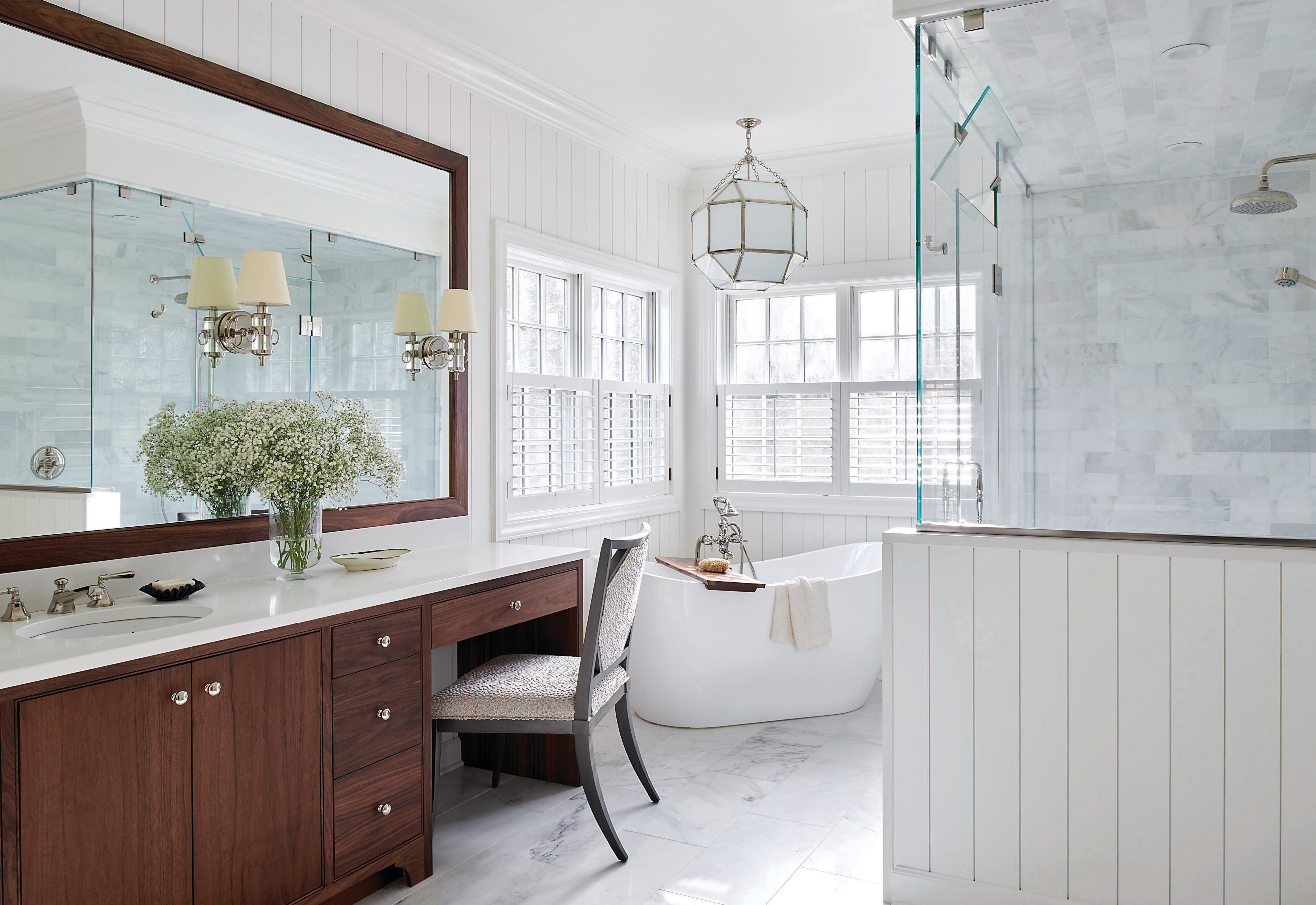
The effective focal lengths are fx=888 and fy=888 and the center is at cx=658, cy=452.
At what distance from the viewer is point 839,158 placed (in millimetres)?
4484

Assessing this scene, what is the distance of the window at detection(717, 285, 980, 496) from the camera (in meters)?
4.50

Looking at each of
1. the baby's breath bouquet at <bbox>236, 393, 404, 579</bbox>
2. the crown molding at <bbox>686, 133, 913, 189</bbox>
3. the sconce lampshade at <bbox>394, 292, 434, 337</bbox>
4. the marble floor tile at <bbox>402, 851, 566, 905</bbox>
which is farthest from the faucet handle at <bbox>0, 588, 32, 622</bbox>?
the crown molding at <bbox>686, 133, 913, 189</bbox>

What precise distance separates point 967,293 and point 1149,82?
2.20 ft

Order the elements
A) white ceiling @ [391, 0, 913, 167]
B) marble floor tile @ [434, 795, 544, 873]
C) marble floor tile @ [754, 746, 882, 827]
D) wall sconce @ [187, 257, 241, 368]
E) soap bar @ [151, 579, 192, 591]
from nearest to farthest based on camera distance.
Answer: soap bar @ [151, 579, 192, 591] < wall sconce @ [187, 257, 241, 368] < marble floor tile @ [434, 795, 544, 873] < marble floor tile @ [754, 746, 882, 827] < white ceiling @ [391, 0, 913, 167]

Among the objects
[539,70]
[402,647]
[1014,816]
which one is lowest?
[1014,816]

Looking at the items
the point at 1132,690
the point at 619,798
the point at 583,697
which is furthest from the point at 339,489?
the point at 1132,690

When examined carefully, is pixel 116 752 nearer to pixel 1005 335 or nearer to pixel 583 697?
pixel 583 697

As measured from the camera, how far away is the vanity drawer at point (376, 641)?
83.0 inches

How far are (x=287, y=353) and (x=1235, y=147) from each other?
2.60 m

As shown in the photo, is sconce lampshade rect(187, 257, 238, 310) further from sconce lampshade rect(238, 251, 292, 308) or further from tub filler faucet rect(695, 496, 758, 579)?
tub filler faucet rect(695, 496, 758, 579)

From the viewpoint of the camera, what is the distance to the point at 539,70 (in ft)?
11.3

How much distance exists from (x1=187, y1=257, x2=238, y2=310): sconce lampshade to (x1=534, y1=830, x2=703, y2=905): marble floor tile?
5.74ft

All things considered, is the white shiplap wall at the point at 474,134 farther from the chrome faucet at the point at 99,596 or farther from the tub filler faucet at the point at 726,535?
the chrome faucet at the point at 99,596

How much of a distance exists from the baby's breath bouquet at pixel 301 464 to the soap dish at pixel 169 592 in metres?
0.28
